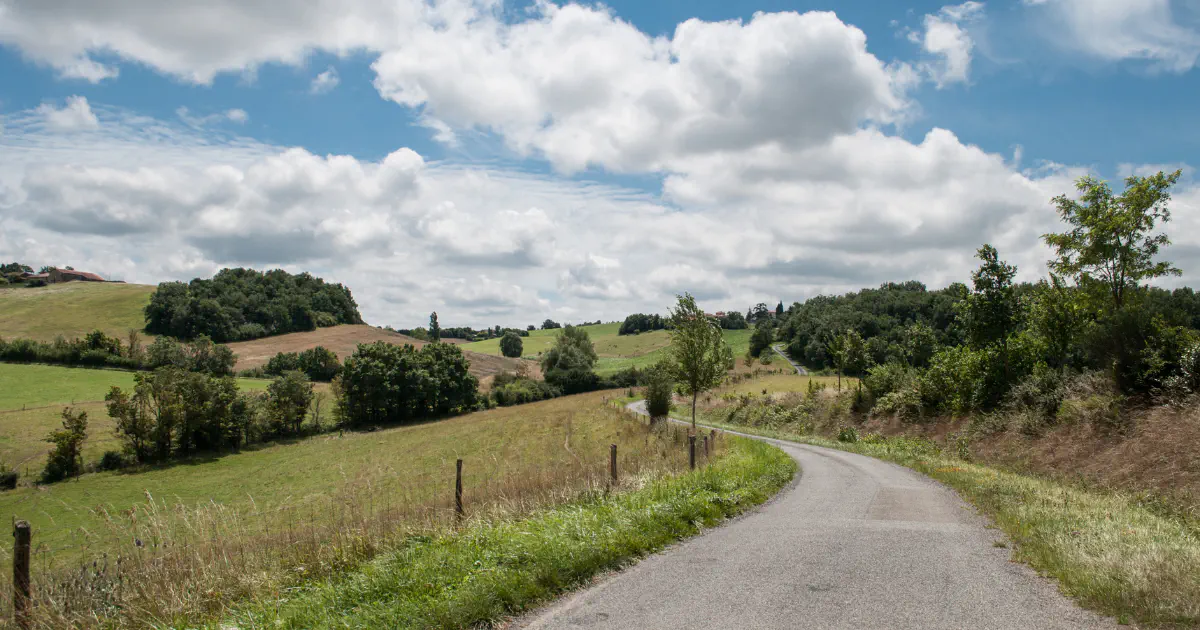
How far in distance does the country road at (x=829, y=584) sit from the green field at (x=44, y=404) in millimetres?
54588

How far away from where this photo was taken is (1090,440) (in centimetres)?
1803

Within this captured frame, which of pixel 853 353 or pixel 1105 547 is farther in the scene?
pixel 853 353

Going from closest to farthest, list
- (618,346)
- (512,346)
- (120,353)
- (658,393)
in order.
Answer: (658,393) < (120,353) < (512,346) < (618,346)

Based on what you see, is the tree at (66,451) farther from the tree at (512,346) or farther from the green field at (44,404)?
the tree at (512,346)

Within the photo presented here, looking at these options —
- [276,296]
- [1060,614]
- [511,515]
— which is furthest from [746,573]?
[276,296]

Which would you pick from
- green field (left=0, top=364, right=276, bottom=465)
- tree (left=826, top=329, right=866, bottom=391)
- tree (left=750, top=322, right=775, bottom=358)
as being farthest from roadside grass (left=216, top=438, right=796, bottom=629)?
tree (left=750, top=322, right=775, bottom=358)

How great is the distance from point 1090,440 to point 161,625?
2243 cm

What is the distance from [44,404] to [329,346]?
43.4 meters

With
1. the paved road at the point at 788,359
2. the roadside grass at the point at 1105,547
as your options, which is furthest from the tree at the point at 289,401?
the paved road at the point at 788,359

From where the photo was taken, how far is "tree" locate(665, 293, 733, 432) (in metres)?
32.3

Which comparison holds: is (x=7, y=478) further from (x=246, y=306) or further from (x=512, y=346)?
(x=512, y=346)

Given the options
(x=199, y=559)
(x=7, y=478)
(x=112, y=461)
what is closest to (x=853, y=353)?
(x=199, y=559)

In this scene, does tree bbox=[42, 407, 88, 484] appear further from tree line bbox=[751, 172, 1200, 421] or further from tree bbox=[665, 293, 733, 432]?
tree line bbox=[751, 172, 1200, 421]

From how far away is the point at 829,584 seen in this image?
6379 millimetres
